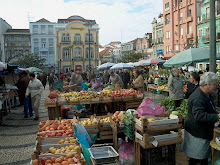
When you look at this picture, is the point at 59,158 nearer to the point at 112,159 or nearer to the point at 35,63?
the point at 112,159

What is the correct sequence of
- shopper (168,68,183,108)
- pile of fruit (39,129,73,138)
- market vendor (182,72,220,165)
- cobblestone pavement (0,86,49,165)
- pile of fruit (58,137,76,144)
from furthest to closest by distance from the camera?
1. shopper (168,68,183,108)
2. cobblestone pavement (0,86,49,165)
3. pile of fruit (39,129,73,138)
4. pile of fruit (58,137,76,144)
5. market vendor (182,72,220,165)

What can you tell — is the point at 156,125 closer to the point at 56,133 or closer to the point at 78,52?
→ the point at 56,133

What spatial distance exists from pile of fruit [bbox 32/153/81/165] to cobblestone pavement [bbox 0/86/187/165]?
6.80 ft

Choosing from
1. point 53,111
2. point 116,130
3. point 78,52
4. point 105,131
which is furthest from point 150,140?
point 78,52

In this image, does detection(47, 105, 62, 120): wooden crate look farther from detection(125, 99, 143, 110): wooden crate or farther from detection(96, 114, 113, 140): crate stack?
detection(96, 114, 113, 140): crate stack

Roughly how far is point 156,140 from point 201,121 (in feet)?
2.98

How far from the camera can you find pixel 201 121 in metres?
3.45

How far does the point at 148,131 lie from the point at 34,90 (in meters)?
6.23

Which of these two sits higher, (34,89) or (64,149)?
(34,89)

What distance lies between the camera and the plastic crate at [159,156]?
415cm

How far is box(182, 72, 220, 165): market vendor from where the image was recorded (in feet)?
11.2

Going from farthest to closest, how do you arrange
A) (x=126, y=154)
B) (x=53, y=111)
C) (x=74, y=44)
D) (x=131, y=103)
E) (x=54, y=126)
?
(x=74, y=44) < (x=131, y=103) < (x=53, y=111) < (x=54, y=126) < (x=126, y=154)

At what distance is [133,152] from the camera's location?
483 centimetres

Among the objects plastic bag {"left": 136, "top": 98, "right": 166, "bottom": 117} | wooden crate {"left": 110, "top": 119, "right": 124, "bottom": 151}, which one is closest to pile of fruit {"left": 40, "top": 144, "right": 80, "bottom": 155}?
wooden crate {"left": 110, "top": 119, "right": 124, "bottom": 151}
